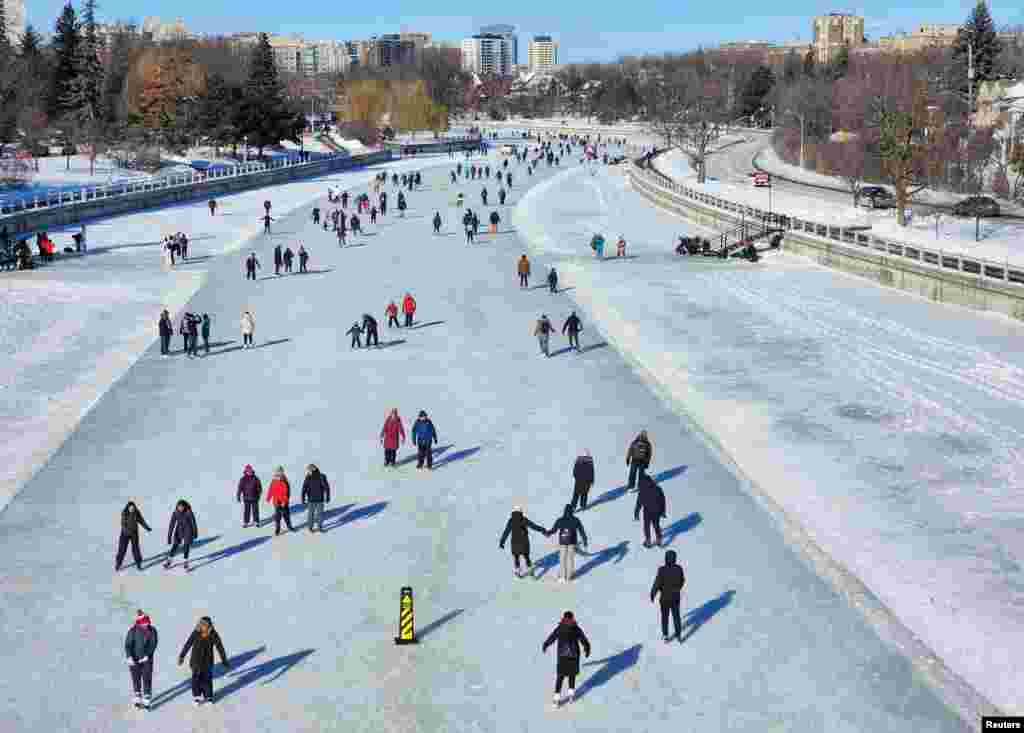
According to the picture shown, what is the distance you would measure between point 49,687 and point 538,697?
4412mm

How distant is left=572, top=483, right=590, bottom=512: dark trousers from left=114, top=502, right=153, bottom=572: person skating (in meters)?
5.34

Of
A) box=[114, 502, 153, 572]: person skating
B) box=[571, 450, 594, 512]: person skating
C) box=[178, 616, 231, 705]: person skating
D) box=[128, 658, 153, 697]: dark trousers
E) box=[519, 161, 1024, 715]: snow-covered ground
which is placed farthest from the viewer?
box=[571, 450, 594, 512]: person skating

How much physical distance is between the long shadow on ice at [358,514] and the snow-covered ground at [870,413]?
5173mm

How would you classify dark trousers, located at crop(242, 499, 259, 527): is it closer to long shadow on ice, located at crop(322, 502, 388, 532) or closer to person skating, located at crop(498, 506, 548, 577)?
long shadow on ice, located at crop(322, 502, 388, 532)

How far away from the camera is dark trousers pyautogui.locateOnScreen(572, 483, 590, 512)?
16.5 metres

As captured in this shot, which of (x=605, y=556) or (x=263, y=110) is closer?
(x=605, y=556)

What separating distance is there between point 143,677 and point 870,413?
14.1 metres

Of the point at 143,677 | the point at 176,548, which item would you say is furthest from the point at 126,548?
the point at 143,677

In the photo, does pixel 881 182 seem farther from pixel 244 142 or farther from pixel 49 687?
pixel 49 687

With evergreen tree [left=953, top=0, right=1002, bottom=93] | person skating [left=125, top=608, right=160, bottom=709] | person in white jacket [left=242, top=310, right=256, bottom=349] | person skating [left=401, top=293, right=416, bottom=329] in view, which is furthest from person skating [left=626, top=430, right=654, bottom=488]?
evergreen tree [left=953, top=0, right=1002, bottom=93]

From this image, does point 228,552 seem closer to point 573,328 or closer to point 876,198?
point 573,328

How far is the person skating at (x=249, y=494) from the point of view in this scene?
15766 mm

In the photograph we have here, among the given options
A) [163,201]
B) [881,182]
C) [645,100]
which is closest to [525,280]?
[163,201]

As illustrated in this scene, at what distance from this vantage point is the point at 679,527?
52.6ft
